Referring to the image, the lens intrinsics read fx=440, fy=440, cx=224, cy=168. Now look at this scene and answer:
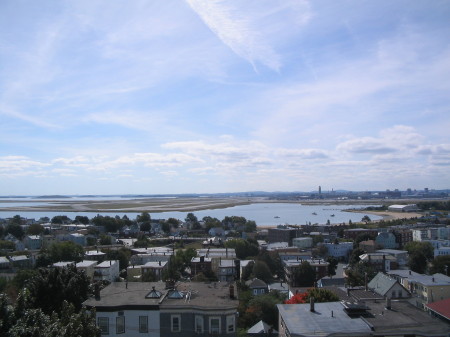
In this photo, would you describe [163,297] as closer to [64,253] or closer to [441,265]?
[64,253]

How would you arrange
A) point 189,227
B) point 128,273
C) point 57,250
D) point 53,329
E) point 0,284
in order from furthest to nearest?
point 189,227
point 57,250
point 128,273
point 0,284
point 53,329

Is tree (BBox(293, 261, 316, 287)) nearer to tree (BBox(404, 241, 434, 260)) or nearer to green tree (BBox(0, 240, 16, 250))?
tree (BBox(404, 241, 434, 260))

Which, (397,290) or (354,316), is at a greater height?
(354,316)

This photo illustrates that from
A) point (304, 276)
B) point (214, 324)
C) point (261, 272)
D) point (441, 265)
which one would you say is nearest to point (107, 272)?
point (261, 272)

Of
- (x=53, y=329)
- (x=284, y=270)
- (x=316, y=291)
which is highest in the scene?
(x=53, y=329)

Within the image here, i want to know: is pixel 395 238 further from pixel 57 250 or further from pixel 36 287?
pixel 36 287

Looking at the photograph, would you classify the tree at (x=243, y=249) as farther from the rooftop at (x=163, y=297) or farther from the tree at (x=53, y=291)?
the tree at (x=53, y=291)

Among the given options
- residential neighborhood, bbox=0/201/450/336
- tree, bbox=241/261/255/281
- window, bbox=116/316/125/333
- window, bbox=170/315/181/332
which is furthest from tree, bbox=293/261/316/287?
window, bbox=116/316/125/333

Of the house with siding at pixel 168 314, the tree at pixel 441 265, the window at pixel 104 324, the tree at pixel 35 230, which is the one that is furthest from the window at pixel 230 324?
the tree at pixel 35 230

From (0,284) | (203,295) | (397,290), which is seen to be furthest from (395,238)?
(203,295)
